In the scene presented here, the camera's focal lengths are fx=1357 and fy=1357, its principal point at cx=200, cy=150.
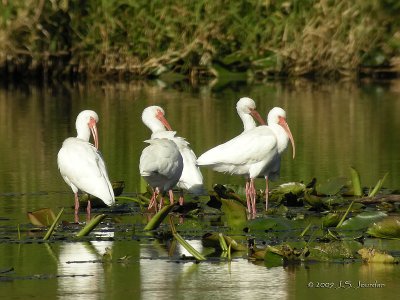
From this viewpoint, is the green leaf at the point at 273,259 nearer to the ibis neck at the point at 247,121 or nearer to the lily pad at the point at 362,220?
the lily pad at the point at 362,220

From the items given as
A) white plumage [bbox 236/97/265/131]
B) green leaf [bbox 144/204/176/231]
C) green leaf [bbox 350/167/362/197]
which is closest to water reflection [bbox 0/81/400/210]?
white plumage [bbox 236/97/265/131]

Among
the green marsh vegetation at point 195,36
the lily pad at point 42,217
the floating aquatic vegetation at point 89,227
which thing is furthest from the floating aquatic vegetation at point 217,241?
the green marsh vegetation at point 195,36

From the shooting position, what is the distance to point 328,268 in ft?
27.4

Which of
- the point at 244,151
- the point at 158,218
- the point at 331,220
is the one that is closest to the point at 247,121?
the point at 244,151

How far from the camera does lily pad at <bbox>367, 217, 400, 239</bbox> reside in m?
9.23

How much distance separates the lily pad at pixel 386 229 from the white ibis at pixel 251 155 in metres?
2.02

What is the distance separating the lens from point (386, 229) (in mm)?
9258

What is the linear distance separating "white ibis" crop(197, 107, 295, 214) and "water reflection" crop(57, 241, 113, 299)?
222 cm

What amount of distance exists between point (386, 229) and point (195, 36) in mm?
21682

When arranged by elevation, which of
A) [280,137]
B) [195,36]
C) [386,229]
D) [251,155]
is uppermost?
[195,36]

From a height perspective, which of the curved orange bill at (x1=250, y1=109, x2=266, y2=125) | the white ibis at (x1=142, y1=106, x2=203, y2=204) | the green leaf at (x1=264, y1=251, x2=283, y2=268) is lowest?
the green leaf at (x1=264, y1=251, x2=283, y2=268)

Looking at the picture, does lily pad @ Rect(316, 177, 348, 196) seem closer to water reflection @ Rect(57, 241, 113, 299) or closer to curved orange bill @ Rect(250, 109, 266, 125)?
curved orange bill @ Rect(250, 109, 266, 125)

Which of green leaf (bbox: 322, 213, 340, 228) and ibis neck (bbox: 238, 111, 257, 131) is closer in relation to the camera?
green leaf (bbox: 322, 213, 340, 228)

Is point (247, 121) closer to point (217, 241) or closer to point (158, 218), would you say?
point (158, 218)
